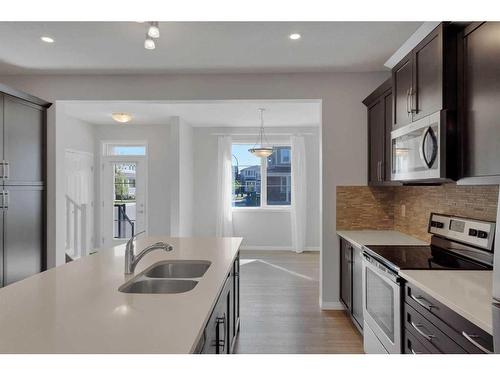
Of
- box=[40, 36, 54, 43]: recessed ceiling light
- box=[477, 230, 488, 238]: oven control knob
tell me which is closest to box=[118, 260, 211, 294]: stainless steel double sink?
box=[477, 230, 488, 238]: oven control knob

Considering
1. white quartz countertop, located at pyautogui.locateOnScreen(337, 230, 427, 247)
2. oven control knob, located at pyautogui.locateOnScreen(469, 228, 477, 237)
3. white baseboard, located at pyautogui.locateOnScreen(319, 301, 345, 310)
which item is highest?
oven control knob, located at pyautogui.locateOnScreen(469, 228, 477, 237)

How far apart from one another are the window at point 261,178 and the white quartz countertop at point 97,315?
17.5ft

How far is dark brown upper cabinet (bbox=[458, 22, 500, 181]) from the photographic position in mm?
1595

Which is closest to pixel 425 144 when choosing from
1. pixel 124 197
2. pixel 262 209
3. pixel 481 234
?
pixel 481 234

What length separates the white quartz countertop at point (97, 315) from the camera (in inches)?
41.0

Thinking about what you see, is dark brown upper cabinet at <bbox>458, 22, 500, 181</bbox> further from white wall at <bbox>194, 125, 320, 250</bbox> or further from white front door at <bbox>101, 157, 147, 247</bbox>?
white front door at <bbox>101, 157, 147, 247</bbox>

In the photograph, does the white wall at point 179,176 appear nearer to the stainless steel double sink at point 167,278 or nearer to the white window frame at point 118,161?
the white window frame at point 118,161

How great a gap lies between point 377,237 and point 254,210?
4151 millimetres

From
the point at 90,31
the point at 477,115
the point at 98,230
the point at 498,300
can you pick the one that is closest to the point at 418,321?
the point at 498,300

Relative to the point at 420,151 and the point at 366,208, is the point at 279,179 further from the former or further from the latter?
the point at 420,151

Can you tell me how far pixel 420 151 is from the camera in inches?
85.5

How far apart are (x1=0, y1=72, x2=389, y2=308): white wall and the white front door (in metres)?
3.20

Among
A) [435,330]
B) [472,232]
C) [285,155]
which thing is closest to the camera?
[435,330]

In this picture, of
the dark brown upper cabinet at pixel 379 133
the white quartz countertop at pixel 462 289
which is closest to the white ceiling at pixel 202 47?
the dark brown upper cabinet at pixel 379 133
